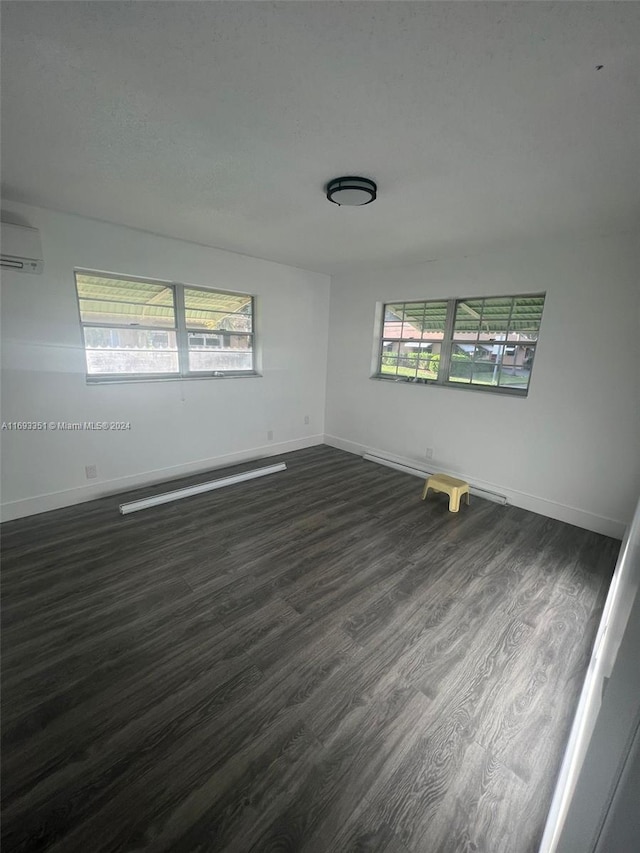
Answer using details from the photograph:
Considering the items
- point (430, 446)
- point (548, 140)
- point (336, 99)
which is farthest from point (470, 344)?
point (336, 99)

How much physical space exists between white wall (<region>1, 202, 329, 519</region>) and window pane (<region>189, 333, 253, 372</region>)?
0.20 metres

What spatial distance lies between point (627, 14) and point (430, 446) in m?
3.53

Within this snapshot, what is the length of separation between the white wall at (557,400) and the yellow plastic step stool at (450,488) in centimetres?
48

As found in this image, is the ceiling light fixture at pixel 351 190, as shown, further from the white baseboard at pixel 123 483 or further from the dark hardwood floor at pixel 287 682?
the white baseboard at pixel 123 483

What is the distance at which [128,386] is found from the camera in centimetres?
337

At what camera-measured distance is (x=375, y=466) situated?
4.49 metres

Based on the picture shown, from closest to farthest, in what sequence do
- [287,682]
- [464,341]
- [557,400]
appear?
[287,682] < [557,400] < [464,341]

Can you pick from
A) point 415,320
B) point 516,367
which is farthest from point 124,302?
point 516,367

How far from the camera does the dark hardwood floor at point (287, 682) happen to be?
1174mm

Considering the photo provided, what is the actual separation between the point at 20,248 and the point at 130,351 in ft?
3.59

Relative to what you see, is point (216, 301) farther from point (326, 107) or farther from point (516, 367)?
point (516, 367)

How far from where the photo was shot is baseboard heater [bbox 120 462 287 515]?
315 cm

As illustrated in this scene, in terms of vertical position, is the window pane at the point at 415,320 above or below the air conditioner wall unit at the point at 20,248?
below

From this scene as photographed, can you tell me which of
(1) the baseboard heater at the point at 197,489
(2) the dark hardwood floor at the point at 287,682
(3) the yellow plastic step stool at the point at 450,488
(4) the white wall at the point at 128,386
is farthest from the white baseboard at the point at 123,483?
(3) the yellow plastic step stool at the point at 450,488
